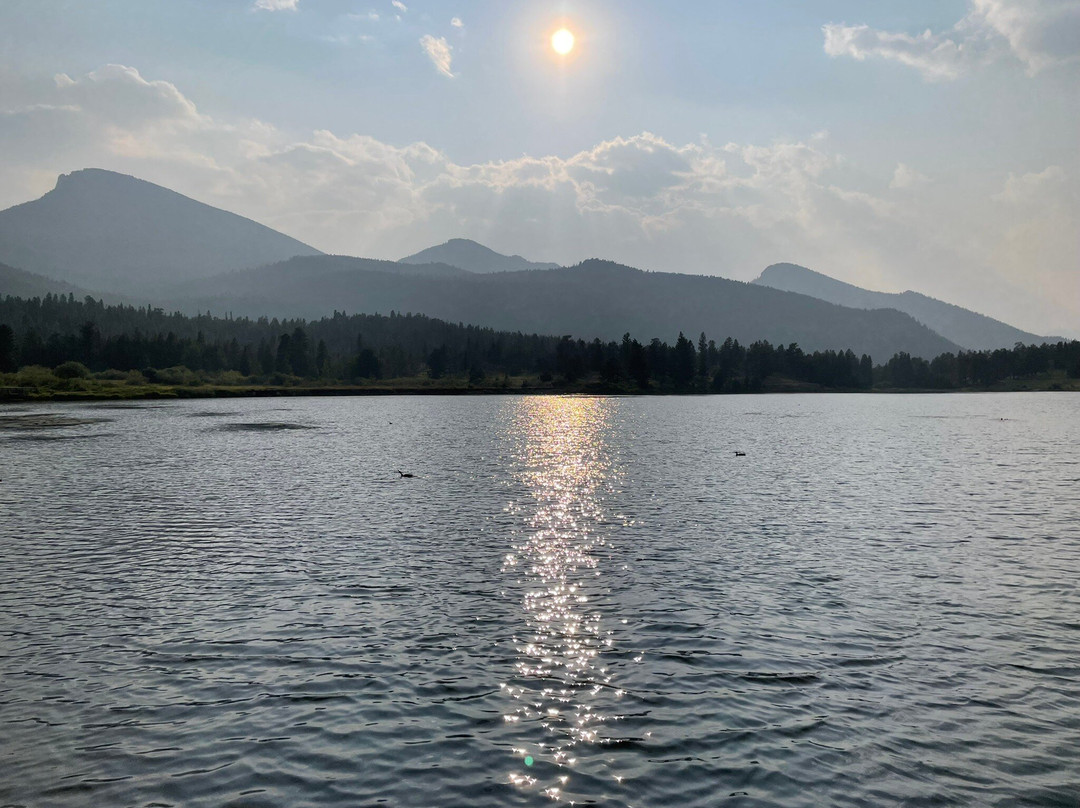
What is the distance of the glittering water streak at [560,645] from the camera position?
58.3 ft

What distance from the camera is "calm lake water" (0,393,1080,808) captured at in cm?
1688

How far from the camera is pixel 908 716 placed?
2006 cm

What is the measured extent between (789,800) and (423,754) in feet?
27.8

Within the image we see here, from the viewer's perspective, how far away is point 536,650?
81.8 ft

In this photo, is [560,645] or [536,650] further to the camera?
[560,645]

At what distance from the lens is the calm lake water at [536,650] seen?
16875mm

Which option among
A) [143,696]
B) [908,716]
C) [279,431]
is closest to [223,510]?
[143,696]

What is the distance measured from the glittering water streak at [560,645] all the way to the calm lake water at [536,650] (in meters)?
0.14

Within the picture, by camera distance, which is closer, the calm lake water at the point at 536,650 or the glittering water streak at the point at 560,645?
the calm lake water at the point at 536,650

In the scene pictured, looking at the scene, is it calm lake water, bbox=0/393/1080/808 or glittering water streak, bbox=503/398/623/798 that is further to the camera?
glittering water streak, bbox=503/398/623/798

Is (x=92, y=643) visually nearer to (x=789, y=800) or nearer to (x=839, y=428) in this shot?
(x=789, y=800)

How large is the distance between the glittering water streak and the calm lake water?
0.14 m

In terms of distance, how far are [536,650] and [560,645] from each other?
973mm

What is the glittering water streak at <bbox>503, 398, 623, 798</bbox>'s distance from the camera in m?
17.8
